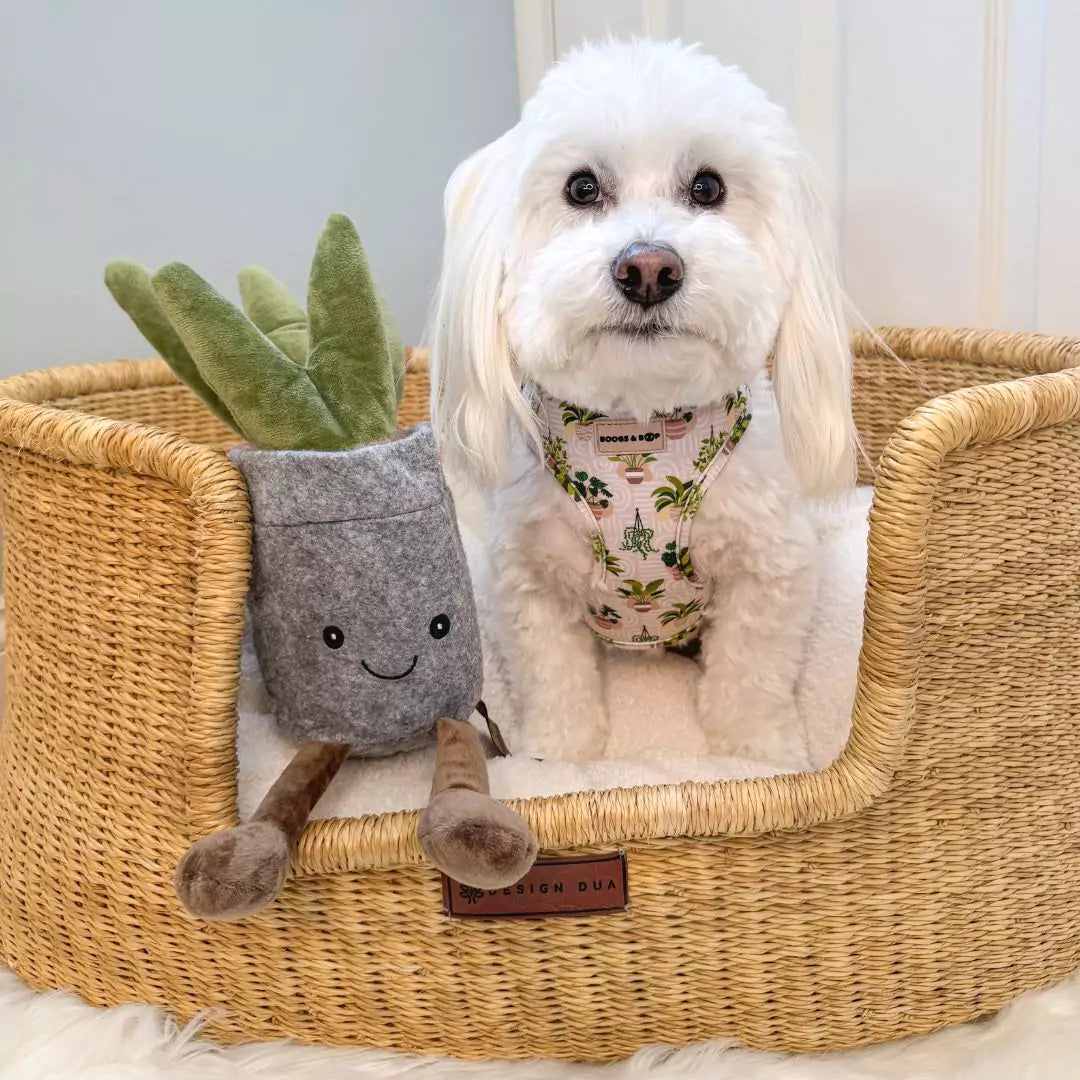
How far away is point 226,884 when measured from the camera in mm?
860

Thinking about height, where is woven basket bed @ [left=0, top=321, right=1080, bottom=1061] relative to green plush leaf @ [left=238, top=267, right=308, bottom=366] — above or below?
below

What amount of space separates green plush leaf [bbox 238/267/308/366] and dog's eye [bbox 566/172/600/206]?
378mm

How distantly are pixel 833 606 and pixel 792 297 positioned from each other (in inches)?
16.4

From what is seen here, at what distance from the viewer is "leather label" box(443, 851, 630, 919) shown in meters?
0.94

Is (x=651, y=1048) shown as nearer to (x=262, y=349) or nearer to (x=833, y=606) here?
(x=833, y=606)

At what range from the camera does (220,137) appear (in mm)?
1903

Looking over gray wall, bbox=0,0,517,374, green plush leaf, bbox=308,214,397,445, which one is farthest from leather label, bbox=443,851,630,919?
gray wall, bbox=0,0,517,374

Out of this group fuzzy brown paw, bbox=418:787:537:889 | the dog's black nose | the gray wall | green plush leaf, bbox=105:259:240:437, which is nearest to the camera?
fuzzy brown paw, bbox=418:787:537:889

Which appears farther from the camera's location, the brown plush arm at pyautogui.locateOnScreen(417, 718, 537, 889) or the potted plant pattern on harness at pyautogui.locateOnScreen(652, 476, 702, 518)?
the potted plant pattern on harness at pyautogui.locateOnScreen(652, 476, 702, 518)

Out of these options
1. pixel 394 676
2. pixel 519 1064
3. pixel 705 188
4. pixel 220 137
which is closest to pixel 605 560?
pixel 394 676

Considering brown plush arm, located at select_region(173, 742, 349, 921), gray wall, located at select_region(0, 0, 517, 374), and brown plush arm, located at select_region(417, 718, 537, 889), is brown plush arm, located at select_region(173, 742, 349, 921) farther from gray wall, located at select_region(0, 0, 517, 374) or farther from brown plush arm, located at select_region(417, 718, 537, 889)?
gray wall, located at select_region(0, 0, 517, 374)

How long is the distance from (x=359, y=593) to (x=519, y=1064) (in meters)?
0.44

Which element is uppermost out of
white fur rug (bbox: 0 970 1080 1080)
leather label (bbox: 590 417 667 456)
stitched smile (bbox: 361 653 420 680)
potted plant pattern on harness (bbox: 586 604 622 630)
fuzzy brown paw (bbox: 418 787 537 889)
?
leather label (bbox: 590 417 667 456)

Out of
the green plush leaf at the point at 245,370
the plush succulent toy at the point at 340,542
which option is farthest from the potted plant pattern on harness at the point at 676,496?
the green plush leaf at the point at 245,370
